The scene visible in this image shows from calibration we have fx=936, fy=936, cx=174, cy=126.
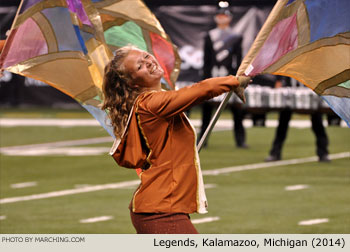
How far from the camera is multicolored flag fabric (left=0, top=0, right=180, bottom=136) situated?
21.1 ft

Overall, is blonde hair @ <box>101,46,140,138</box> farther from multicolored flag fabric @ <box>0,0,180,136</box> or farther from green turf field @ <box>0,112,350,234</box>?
green turf field @ <box>0,112,350,234</box>

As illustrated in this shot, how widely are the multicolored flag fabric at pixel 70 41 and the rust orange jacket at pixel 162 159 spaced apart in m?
1.47

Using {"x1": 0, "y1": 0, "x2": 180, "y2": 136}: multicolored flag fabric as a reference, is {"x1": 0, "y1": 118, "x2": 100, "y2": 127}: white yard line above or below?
below

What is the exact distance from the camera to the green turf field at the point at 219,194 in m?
9.54

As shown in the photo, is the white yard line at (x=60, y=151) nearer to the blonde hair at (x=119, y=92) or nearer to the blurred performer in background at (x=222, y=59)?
the blurred performer in background at (x=222, y=59)

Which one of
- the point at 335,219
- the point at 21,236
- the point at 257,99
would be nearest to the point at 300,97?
the point at 257,99

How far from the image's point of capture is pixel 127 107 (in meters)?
4.96

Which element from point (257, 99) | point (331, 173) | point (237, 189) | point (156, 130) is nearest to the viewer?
point (156, 130)

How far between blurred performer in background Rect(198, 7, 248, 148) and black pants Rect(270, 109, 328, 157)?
7.61 ft

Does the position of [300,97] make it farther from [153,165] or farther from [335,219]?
[153,165]

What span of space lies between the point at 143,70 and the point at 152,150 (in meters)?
0.43

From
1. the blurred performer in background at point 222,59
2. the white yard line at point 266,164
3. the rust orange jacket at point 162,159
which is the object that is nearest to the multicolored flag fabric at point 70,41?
the rust orange jacket at point 162,159

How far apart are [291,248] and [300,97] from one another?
35.1 feet

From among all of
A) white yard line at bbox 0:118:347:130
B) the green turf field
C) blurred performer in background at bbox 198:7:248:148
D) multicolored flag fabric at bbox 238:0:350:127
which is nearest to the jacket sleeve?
multicolored flag fabric at bbox 238:0:350:127
